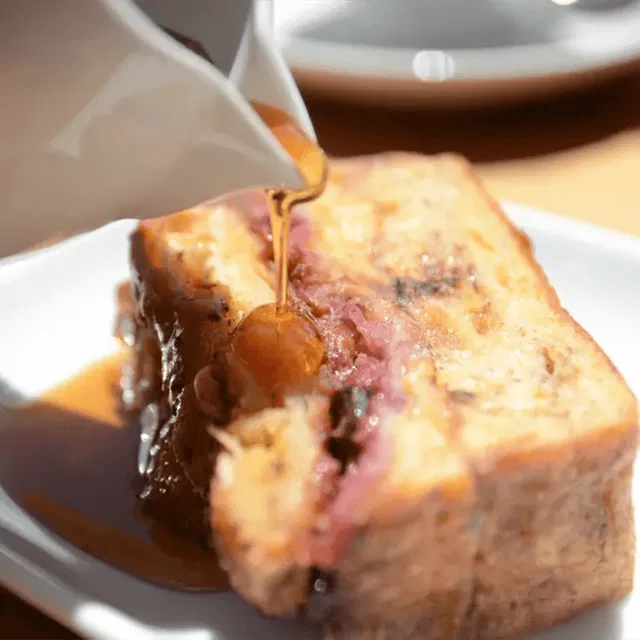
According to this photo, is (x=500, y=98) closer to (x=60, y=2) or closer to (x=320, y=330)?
(x=320, y=330)

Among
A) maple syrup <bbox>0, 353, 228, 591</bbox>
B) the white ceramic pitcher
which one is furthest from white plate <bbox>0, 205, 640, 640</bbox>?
the white ceramic pitcher

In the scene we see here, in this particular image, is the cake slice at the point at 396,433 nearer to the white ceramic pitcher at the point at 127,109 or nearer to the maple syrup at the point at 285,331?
the maple syrup at the point at 285,331

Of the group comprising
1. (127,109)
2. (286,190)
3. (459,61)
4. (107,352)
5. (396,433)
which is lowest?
(107,352)

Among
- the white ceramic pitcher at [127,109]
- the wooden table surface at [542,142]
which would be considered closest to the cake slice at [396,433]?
the white ceramic pitcher at [127,109]

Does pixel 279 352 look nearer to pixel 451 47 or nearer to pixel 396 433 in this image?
pixel 396 433

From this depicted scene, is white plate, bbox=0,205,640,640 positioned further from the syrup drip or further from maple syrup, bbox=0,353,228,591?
the syrup drip

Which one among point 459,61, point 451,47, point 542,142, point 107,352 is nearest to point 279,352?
point 107,352
